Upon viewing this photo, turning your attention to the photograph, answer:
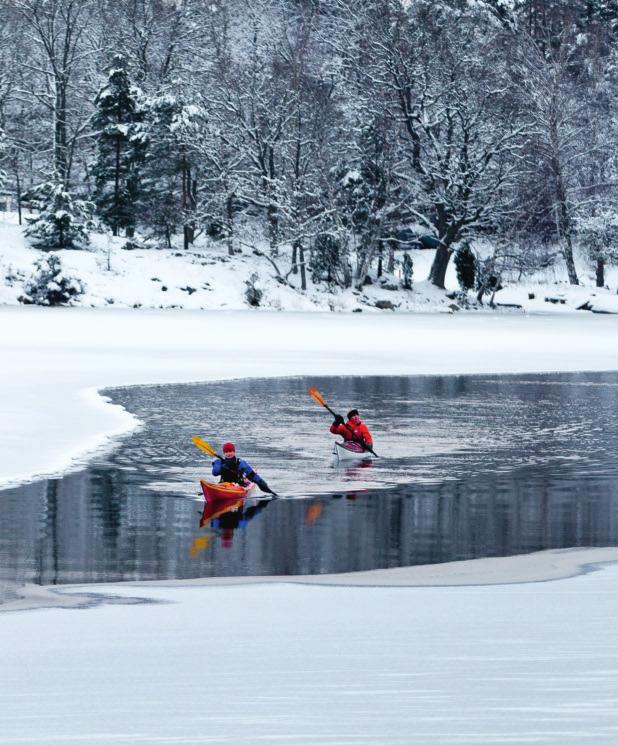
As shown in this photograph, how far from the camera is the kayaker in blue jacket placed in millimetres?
15672

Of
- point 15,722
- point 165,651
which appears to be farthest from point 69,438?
point 15,722

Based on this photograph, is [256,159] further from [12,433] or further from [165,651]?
[165,651]

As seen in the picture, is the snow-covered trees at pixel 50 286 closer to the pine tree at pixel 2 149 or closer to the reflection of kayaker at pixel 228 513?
the pine tree at pixel 2 149

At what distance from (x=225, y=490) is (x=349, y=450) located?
3450mm

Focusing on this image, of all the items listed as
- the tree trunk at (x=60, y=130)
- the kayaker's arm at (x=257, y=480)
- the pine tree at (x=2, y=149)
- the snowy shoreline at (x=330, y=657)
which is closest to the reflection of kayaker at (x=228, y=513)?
the kayaker's arm at (x=257, y=480)

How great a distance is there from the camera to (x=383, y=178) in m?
72.0

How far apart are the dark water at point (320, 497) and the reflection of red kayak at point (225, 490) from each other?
188 millimetres

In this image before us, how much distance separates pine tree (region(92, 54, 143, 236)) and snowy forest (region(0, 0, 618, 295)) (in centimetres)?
10

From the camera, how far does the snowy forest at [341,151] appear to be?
7075 centimetres

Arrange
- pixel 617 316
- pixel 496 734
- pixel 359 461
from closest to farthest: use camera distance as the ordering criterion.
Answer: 1. pixel 496 734
2. pixel 359 461
3. pixel 617 316

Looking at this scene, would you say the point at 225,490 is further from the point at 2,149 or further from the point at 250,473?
the point at 2,149

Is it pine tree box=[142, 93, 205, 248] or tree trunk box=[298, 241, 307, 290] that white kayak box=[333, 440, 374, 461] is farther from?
pine tree box=[142, 93, 205, 248]

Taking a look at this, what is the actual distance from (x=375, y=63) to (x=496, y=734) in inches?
2803

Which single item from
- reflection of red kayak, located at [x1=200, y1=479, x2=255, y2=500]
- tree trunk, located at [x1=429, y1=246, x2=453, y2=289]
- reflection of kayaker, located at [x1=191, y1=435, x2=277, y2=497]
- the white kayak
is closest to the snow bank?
reflection of red kayak, located at [x1=200, y1=479, x2=255, y2=500]
